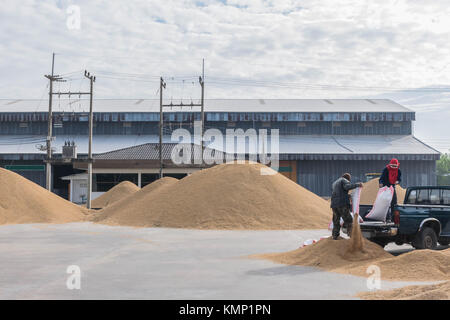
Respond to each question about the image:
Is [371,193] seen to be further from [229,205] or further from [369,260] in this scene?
[369,260]

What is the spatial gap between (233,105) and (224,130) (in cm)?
600

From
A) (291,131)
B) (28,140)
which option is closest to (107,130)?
(28,140)

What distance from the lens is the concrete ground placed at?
8438mm

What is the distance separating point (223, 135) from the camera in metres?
62.2

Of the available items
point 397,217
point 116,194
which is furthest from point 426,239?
point 116,194

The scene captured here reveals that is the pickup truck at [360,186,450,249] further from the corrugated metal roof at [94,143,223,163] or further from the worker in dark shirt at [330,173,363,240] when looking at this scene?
the corrugated metal roof at [94,143,223,163]

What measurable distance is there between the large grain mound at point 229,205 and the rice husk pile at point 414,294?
15922mm

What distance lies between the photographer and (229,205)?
25984 mm

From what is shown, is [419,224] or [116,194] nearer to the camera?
[419,224]

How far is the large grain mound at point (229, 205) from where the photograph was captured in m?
24.7

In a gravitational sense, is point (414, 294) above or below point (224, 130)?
below

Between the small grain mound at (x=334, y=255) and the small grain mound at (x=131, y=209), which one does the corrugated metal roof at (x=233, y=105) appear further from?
the small grain mound at (x=334, y=255)

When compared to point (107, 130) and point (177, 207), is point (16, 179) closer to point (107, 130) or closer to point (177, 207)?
point (177, 207)

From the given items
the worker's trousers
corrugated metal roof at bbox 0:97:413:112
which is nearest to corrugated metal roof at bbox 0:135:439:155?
corrugated metal roof at bbox 0:97:413:112
